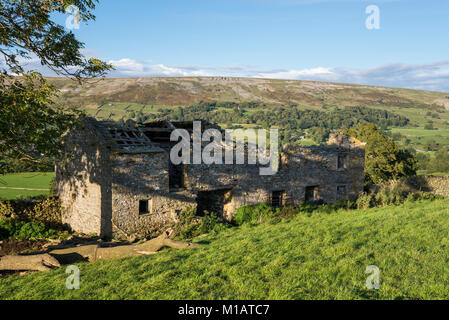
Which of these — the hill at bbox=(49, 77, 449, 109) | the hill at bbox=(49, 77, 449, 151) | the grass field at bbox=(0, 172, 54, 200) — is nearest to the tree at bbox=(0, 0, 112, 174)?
the grass field at bbox=(0, 172, 54, 200)

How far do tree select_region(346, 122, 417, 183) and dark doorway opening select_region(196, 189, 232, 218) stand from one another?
2535 centimetres

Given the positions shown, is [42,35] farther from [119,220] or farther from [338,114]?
[338,114]

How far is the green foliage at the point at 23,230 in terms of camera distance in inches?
602

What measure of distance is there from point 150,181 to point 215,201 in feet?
14.9

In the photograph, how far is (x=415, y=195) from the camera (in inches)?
942

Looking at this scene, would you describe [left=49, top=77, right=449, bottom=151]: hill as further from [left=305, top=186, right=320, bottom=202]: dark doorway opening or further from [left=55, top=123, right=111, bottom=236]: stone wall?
[left=55, top=123, right=111, bottom=236]: stone wall

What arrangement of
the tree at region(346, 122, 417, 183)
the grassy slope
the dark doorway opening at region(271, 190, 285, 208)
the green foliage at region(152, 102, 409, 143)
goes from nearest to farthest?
1. the grassy slope
2. the dark doorway opening at region(271, 190, 285, 208)
3. the tree at region(346, 122, 417, 183)
4. the green foliage at region(152, 102, 409, 143)

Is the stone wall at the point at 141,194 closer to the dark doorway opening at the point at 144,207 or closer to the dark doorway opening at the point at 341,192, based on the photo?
the dark doorway opening at the point at 144,207

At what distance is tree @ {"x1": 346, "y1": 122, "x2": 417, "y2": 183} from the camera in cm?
3829

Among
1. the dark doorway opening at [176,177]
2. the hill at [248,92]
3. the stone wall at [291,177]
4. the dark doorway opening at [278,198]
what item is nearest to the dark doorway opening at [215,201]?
the stone wall at [291,177]

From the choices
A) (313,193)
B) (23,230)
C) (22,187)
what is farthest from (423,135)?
(23,230)
